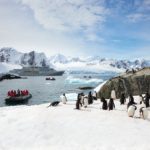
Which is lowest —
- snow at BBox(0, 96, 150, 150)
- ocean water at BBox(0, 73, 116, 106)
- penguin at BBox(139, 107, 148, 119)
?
ocean water at BBox(0, 73, 116, 106)

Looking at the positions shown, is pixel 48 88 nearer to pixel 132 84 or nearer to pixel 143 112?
pixel 132 84

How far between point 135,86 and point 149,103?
7.31 meters

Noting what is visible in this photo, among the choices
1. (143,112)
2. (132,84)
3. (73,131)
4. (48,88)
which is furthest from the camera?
(48,88)

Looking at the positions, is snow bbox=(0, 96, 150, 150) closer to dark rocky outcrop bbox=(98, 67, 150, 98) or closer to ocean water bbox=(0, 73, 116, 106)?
dark rocky outcrop bbox=(98, 67, 150, 98)

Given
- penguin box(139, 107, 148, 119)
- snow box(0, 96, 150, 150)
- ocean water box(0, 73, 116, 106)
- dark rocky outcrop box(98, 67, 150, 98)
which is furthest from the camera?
ocean water box(0, 73, 116, 106)

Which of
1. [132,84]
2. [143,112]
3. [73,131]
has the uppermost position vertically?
[132,84]

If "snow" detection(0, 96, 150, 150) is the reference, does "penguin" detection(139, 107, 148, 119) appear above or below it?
above

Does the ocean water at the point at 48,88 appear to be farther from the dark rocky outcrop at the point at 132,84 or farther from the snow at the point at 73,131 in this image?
the snow at the point at 73,131

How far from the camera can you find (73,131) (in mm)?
17078

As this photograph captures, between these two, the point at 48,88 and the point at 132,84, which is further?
the point at 48,88

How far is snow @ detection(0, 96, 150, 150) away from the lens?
14.8 m

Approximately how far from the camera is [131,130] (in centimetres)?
1703

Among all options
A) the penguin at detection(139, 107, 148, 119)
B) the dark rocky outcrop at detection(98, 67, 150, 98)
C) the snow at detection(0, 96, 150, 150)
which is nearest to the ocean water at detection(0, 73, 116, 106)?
the dark rocky outcrop at detection(98, 67, 150, 98)

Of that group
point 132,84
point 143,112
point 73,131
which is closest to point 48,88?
point 132,84
